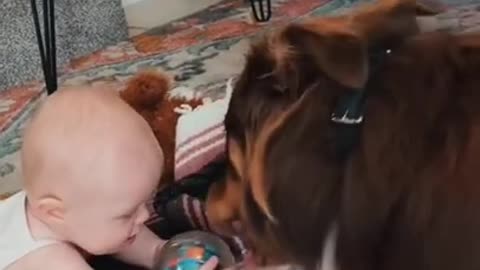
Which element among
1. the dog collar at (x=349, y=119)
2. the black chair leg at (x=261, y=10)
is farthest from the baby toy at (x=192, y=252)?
the black chair leg at (x=261, y=10)

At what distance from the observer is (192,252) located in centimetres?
142

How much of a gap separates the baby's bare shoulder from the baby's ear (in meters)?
0.04

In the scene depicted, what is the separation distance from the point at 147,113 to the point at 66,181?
45 centimetres

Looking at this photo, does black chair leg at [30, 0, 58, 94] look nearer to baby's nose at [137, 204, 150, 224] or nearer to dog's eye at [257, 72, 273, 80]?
baby's nose at [137, 204, 150, 224]

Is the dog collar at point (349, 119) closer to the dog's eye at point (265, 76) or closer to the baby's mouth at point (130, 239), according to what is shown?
the dog's eye at point (265, 76)

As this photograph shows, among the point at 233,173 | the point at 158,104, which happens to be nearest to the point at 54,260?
the point at 233,173

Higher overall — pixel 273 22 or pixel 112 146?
pixel 112 146

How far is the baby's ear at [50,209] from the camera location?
1318 mm

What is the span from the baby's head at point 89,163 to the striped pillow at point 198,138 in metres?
0.24

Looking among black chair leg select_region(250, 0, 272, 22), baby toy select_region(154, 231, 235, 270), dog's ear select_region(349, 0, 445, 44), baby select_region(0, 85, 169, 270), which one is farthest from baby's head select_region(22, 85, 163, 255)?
black chair leg select_region(250, 0, 272, 22)

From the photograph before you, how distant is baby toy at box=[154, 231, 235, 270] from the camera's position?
1.40 m

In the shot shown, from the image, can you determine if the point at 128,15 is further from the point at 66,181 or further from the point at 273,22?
the point at 66,181

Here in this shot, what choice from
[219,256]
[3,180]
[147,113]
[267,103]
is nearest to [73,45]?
[3,180]

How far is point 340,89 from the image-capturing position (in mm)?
1007
